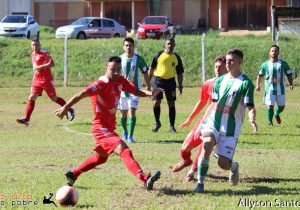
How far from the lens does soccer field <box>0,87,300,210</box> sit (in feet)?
29.5

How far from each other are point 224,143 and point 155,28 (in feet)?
113

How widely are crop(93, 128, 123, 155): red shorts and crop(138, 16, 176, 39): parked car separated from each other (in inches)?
1280

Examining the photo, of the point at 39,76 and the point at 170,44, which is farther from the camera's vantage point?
the point at 39,76

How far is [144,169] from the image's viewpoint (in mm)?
11391

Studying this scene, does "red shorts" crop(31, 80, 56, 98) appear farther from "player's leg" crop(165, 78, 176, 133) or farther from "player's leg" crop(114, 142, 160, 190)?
"player's leg" crop(114, 142, 160, 190)

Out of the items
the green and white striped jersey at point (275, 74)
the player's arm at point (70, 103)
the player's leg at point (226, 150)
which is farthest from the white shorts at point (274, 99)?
the player's arm at point (70, 103)

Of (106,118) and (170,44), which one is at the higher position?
(170,44)

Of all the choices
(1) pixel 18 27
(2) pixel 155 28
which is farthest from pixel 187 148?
(2) pixel 155 28

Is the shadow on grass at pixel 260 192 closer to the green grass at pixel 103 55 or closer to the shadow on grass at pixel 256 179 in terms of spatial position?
the shadow on grass at pixel 256 179

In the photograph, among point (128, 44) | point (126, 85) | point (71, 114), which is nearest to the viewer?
point (126, 85)

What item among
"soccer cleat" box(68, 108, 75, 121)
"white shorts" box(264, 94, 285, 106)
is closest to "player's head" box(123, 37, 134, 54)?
"soccer cleat" box(68, 108, 75, 121)

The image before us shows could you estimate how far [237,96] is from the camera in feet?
31.1

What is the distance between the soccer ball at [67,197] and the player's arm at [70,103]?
87cm

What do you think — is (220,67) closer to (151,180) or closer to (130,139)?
(151,180)
